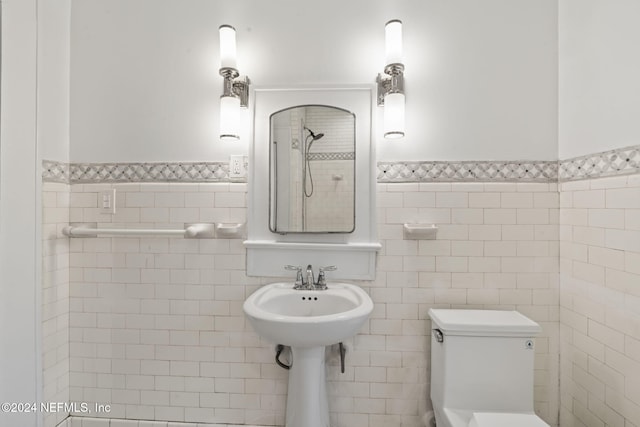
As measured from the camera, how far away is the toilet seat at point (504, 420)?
40.4 inches

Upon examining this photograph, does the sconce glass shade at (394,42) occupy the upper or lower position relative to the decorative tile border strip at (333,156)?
upper

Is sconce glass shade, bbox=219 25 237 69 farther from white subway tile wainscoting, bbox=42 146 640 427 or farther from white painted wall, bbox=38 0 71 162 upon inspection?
white painted wall, bbox=38 0 71 162

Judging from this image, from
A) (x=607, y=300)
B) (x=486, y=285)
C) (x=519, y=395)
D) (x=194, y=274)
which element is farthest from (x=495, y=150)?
(x=194, y=274)

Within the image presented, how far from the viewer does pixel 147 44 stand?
5.00 ft

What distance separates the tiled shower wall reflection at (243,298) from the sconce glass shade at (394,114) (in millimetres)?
248

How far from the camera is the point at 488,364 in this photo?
1206 mm

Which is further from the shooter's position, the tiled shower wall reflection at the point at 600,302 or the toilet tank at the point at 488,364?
the toilet tank at the point at 488,364

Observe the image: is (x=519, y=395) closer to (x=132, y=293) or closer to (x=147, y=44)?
(x=132, y=293)

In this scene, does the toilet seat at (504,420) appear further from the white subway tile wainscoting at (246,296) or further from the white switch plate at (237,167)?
the white switch plate at (237,167)

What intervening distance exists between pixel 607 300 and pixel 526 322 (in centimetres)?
29

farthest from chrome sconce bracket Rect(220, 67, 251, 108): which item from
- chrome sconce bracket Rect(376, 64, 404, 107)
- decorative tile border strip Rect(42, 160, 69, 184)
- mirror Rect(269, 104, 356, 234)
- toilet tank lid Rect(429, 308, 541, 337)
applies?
toilet tank lid Rect(429, 308, 541, 337)

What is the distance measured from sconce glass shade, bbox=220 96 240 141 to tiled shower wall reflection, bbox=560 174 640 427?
1.52 m

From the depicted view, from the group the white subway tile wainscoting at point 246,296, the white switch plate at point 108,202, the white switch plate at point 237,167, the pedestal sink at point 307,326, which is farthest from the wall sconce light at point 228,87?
the pedestal sink at point 307,326

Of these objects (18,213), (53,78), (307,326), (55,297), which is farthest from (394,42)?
(55,297)
